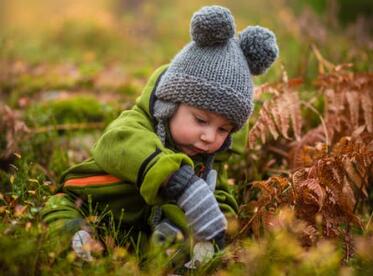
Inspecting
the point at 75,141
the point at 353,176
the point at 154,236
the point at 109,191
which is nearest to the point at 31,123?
the point at 75,141

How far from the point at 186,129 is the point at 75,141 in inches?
72.7

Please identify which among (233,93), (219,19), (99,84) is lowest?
(99,84)

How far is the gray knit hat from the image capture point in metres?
2.80

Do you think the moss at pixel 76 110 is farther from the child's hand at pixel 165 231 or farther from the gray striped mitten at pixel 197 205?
the gray striped mitten at pixel 197 205

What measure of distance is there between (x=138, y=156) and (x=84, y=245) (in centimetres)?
55

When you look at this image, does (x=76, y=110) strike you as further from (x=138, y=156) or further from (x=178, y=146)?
(x=138, y=156)

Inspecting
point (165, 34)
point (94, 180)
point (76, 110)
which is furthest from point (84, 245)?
point (165, 34)

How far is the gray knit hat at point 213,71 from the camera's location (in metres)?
2.80

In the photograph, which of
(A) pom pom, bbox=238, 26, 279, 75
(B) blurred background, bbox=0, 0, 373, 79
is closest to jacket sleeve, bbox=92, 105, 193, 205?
(A) pom pom, bbox=238, 26, 279, 75

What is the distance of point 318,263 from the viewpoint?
2.18 m

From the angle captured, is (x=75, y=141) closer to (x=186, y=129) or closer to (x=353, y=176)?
(x=186, y=129)

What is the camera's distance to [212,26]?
2.81m

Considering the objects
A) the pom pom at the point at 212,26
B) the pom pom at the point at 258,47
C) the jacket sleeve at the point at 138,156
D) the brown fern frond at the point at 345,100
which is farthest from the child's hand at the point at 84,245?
the brown fern frond at the point at 345,100

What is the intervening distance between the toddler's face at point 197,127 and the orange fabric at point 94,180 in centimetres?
39
